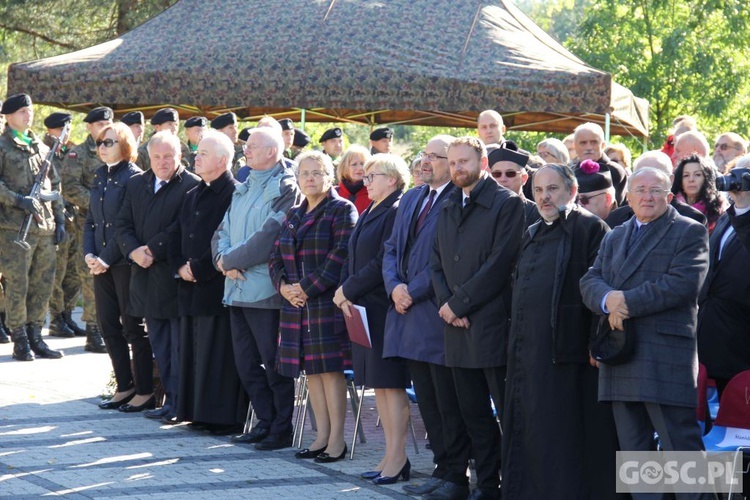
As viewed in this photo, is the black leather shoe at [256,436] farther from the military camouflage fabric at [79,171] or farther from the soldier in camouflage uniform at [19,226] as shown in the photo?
the military camouflage fabric at [79,171]

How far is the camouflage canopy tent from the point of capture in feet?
39.2

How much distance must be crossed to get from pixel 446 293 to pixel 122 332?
3997mm

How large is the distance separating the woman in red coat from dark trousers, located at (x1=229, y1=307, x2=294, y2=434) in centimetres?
127

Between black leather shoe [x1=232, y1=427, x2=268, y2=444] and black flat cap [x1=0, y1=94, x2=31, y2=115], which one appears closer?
black leather shoe [x1=232, y1=427, x2=268, y2=444]

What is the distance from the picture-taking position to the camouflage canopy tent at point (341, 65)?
11945mm

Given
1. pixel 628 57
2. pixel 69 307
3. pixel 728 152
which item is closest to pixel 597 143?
pixel 728 152

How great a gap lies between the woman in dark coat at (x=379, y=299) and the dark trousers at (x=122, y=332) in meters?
2.63

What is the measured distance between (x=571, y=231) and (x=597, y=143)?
2.58m

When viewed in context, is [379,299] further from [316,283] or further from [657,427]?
[657,427]

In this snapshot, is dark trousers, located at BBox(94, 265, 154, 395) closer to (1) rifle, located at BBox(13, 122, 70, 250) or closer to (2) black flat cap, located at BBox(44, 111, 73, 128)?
(1) rifle, located at BBox(13, 122, 70, 250)

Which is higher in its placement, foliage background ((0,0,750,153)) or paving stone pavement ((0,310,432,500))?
foliage background ((0,0,750,153))

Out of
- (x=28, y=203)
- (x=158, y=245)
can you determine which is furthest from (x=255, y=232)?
(x=28, y=203)

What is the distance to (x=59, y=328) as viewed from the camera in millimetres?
13734

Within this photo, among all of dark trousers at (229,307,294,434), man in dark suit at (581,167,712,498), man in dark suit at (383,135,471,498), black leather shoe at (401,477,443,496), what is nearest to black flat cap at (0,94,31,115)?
dark trousers at (229,307,294,434)
